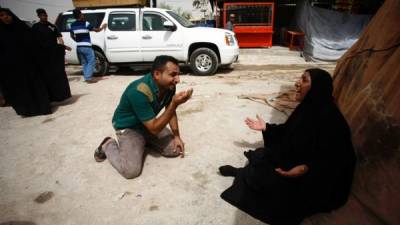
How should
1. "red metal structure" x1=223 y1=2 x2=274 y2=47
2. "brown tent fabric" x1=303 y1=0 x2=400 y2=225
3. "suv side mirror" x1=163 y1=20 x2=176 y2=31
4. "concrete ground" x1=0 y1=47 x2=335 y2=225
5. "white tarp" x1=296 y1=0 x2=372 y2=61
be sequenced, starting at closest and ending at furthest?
1. "brown tent fabric" x1=303 y1=0 x2=400 y2=225
2. "concrete ground" x1=0 y1=47 x2=335 y2=225
3. "suv side mirror" x1=163 y1=20 x2=176 y2=31
4. "white tarp" x1=296 y1=0 x2=372 y2=61
5. "red metal structure" x1=223 y1=2 x2=274 y2=47

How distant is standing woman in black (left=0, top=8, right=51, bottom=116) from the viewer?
468 cm

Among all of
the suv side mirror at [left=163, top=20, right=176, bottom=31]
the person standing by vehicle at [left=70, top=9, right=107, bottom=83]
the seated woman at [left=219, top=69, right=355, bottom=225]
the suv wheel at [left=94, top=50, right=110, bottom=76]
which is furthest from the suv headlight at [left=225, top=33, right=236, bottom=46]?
the seated woman at [left=219, top=69, right=355, bottom=225]

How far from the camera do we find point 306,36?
11672 mm

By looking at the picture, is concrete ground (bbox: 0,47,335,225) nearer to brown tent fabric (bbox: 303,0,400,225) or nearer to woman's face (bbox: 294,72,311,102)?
brown tent fabric (bbox: 303,0,400,225)

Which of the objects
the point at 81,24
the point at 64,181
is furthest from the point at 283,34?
the point at 64,181

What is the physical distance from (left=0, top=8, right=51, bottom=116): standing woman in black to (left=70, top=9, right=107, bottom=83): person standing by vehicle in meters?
2.23

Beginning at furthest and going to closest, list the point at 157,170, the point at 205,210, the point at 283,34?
the point at 283,34 → the point at 157,170 → the point at 205,210

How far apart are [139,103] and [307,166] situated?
1730mm

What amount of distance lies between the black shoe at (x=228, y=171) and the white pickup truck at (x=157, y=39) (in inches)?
210

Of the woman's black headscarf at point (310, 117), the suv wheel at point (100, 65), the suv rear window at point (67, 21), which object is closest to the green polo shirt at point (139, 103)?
the woman's black headscarf at point (310, 117)

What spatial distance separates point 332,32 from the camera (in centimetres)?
1075

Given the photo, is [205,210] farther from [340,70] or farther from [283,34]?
[283,34]

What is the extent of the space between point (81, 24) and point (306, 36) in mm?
9081

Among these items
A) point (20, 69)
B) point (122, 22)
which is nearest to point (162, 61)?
point (20, 69)
